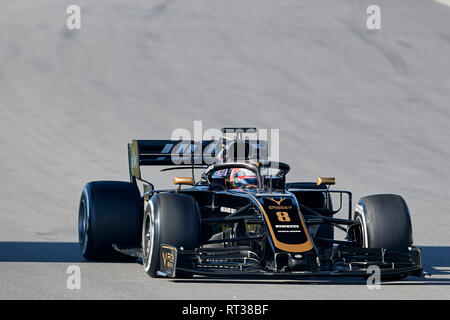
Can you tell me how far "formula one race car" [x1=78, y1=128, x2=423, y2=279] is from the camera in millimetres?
8344

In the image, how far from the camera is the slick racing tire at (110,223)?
10086 millimetres

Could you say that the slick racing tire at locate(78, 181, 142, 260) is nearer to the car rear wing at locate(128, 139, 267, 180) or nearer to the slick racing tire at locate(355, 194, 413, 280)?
the car rear wing at locate(128, 139, 267, 180)

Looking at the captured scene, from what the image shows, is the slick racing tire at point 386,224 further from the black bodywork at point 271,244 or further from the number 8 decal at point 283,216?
the number 8 decal at point 283,216

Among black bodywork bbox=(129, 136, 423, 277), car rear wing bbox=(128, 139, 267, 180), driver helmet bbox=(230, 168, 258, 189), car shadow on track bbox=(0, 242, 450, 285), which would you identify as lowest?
car shadow on track bbox=(0, 242, 450, 285)

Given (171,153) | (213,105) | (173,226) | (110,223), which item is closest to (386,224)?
(173,226)

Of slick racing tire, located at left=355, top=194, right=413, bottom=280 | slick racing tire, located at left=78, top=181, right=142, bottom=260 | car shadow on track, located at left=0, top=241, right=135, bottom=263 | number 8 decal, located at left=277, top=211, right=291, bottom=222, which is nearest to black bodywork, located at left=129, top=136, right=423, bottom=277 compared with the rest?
number 8 decal, located at left=277, top=211, right=291, bottom=222

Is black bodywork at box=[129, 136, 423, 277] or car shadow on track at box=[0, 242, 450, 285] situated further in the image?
car shadow on track at box=[0, 242, 450, 285]

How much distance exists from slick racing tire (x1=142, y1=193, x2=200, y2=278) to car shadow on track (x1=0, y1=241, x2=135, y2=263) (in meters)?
1.75

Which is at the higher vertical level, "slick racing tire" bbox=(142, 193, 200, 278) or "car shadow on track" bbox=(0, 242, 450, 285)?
"slick racing tire" bbox=(142, 193, 200, 278)

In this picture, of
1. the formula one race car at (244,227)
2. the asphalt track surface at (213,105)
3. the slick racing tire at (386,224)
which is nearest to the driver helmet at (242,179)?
the formula one race car at (244,227)

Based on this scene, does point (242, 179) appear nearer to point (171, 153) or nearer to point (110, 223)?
point (110, 223)

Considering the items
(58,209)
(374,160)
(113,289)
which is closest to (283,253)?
(113,289)

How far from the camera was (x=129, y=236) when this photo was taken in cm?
1012
